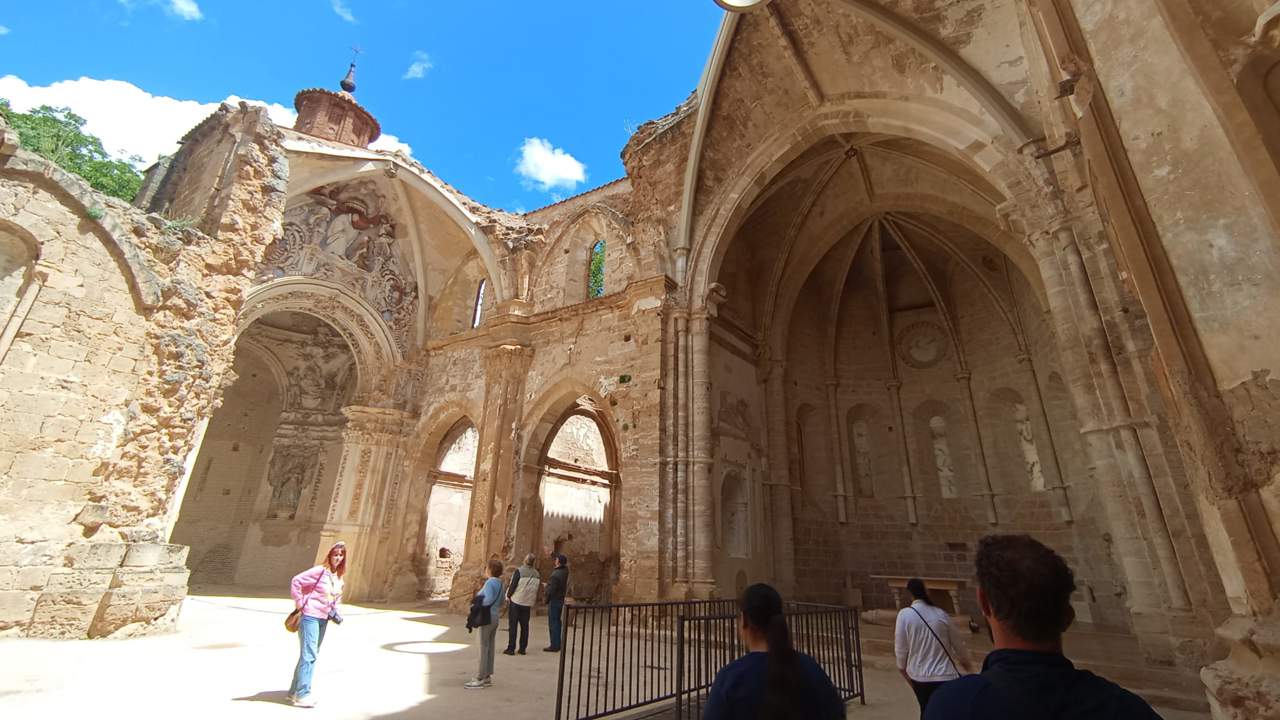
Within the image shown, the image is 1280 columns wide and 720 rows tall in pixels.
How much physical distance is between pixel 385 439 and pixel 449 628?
5.92 metres

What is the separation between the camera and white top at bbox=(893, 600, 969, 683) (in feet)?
9.98

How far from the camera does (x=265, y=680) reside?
492cm

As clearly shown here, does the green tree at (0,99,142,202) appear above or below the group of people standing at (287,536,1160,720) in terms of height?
above

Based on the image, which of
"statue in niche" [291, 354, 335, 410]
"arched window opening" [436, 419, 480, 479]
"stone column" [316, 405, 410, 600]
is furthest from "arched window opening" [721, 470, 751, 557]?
"statue in niche" [291, 354, 335, 410]

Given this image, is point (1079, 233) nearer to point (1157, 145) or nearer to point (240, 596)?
point (1157, 145)

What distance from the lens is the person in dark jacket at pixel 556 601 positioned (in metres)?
7.21

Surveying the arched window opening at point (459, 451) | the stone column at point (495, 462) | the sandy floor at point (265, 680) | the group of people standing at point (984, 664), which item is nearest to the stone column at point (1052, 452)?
the sandy floor at point (265, 680)

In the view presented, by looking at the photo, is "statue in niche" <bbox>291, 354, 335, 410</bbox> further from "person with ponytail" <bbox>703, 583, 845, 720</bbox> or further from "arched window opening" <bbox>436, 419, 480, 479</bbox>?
"person with ponytail" <bbox>703, 583, 845, 720</bbox>

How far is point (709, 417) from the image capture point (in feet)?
31.7

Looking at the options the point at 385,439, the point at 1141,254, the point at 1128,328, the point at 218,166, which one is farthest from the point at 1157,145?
the point at 385,439

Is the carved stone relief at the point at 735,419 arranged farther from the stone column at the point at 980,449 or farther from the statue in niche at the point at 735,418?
the stone column at the point at 980,449

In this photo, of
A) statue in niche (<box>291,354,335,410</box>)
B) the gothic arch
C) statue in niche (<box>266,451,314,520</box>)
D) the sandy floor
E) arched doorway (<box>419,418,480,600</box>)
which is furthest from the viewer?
statue in niche (<box>291,354,335,410</box>)

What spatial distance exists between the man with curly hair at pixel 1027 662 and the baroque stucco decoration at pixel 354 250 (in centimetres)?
1412

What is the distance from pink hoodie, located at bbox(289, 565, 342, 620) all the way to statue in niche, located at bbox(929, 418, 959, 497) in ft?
40.7
